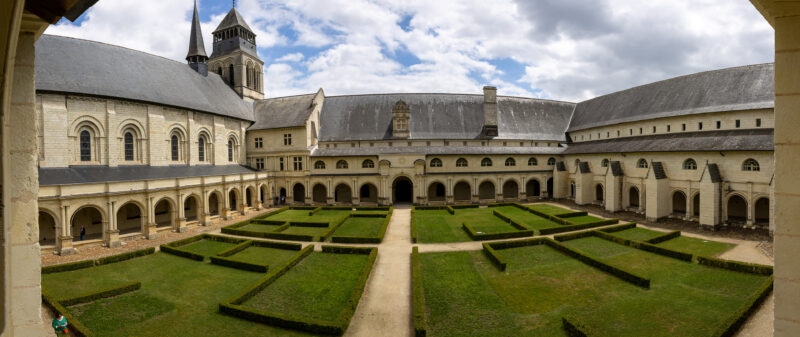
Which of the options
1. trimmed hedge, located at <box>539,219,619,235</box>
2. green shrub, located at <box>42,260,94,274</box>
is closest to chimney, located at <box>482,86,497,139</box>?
trimmed hedge, located at <box>539,219,619,235</box>

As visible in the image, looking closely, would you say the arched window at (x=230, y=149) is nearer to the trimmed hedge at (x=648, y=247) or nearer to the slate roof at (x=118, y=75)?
the slate roof at (x=118, y=75)

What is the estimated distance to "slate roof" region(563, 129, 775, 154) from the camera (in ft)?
85.8

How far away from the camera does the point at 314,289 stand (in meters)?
15.8

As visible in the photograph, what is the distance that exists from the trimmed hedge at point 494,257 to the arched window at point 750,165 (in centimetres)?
2258

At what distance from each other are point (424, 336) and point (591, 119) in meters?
44.2

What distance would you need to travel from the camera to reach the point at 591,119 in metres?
45.1

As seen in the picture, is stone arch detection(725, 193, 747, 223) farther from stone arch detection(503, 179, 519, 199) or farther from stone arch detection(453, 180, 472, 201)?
stone arch detection(453, 180, 472, 201)

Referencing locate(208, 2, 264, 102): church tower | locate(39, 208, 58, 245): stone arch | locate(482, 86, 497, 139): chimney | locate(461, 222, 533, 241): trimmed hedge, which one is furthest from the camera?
locate(208, 2, 264, 102): church tower

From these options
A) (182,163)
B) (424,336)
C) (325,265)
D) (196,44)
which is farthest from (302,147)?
(424,336)

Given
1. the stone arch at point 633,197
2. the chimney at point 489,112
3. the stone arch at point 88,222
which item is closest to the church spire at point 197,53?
the stone arch at point 88,222

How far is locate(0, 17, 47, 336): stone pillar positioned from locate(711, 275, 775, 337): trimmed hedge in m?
17.9

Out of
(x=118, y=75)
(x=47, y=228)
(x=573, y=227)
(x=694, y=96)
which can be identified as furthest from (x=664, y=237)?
(x=118, y=75)

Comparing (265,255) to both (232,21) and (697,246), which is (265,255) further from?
(232,21)

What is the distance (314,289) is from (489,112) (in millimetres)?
37711
